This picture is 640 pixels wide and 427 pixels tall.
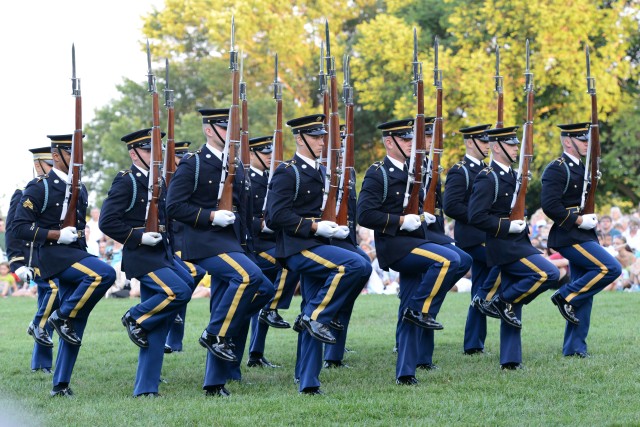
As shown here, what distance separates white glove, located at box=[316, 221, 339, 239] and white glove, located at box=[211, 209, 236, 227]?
0.73 m

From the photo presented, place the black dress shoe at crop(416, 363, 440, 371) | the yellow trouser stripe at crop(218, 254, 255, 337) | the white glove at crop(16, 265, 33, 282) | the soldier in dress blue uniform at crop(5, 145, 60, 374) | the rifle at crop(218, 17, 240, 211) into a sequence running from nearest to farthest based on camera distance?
the yellow trouser stripe at crop(218, 254, 255, 337)
the rifle at crop(218, 17, 240, 211)
the white glove at crop(16, 265, 33, 282)
the black dress shoe at crop(416, 363, 440, 371)
the soldier in dress blue uniform at crop(5, 145, 60, 374)

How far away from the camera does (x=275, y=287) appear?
1177 cm

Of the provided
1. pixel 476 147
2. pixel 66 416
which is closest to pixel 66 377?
pixel 66 416

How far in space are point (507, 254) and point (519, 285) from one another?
310 millimetres

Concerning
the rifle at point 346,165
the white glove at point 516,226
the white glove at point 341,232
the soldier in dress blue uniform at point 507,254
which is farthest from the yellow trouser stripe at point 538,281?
the white glove at point 341,232

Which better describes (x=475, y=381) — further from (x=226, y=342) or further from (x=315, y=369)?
(x=226, y=342)

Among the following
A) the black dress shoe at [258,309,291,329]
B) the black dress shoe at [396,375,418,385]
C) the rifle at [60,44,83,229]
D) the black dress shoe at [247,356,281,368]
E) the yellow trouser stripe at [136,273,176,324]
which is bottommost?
the black dress shoe at [247,356,281,368]

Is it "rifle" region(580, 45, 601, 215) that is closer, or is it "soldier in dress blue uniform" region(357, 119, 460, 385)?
"soldier in dress blue uniform" region(357, 119, 460, 385)

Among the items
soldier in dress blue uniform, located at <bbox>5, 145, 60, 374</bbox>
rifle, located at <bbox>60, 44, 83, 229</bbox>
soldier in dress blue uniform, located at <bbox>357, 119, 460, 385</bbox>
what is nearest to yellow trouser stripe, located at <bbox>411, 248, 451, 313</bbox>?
soldier in dress blue uniform, located at <bbox>357, 119, 460, 385</bbox>

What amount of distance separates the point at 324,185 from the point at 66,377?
9.21 feet

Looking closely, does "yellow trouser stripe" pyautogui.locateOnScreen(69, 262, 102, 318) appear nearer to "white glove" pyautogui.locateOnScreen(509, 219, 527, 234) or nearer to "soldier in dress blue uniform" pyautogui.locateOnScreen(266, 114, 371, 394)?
"soldier in dress blue uniform" pyautogui.locateOnScreen(266, 114, 371, 394)

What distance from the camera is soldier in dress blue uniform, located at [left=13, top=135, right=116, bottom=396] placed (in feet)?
31.4

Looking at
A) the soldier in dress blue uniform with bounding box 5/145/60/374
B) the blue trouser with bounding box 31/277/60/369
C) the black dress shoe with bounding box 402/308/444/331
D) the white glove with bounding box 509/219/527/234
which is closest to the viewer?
the black dress shoe with bounding box 402/308/444/331

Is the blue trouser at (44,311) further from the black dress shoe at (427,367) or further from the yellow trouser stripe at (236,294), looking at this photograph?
the black dress shoe at (427,367)
